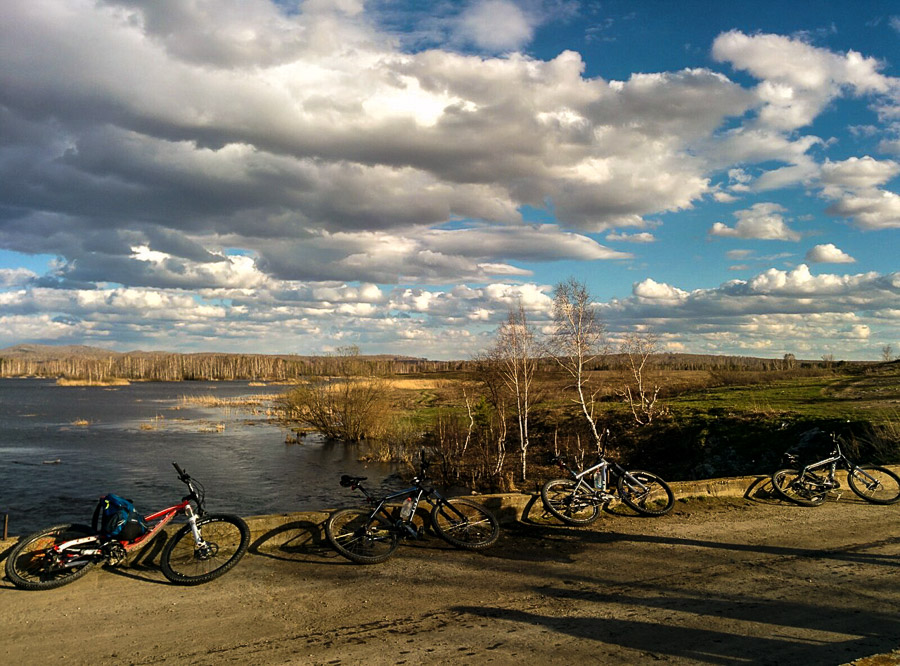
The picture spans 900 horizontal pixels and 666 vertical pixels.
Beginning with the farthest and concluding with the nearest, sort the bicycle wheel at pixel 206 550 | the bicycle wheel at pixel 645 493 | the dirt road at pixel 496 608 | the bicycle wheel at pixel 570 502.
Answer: the bicycle wheel at pixel 645 493, the bicycle wheel at pixel 570 502, the bicycle wheel at pixel 206 550, the dirt road at pixel 496 608

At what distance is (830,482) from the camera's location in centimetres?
1213

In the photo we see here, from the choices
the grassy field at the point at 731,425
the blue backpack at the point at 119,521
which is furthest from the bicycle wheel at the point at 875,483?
the blue backpack at the point at 119,521

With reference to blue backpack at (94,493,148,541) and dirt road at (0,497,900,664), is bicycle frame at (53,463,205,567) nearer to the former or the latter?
blue backpack at (94,493,148,541)

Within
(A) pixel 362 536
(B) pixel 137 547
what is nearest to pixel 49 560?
(B) pixel 137 547

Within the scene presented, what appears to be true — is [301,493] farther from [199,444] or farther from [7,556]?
[7,556]

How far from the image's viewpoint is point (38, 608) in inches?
239

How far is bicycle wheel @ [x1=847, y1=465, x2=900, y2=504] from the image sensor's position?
12.5m

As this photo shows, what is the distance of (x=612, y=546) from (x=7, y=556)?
7100mm

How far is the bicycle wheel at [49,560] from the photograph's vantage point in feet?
21.4

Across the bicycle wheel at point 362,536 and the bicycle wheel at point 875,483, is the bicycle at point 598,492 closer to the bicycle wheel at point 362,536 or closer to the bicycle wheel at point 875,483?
the bicycle wheel at point 362,536

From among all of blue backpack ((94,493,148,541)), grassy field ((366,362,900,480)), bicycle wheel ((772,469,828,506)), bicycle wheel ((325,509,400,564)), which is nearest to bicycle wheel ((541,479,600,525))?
bicycle wheel ((325,509,400,564))

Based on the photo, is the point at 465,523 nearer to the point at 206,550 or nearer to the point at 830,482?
the point at 206,550

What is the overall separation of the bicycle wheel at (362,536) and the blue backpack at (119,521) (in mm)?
2134

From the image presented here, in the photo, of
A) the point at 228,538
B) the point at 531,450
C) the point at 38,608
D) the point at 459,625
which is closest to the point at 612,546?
the point at 459,625
